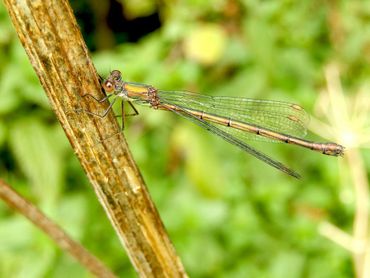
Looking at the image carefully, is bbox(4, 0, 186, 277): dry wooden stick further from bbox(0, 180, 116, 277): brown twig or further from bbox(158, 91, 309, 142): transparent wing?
bbox(158, 91, 309, 142): transparent wing

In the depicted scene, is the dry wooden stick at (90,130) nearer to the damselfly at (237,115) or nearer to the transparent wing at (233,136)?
the damselfly at (237,115)

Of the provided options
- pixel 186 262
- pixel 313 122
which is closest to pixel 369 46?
pixel 313 122

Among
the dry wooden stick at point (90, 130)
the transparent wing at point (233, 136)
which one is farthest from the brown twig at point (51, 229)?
the transparent wing at point (233, 136)

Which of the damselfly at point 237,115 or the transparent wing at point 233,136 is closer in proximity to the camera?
the damselfly at point 237,115

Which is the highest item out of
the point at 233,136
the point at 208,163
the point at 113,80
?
the point at 208,163

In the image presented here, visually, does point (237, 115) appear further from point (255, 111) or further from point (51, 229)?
point (51, 229)

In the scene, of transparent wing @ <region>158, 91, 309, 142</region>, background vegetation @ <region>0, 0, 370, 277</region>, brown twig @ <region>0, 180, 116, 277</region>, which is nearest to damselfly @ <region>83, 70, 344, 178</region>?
transparent wing @ <region>158, 91, 309, 142</region>

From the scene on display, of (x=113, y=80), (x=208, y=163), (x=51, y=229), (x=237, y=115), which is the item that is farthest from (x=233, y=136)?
(x=51, y=229)
